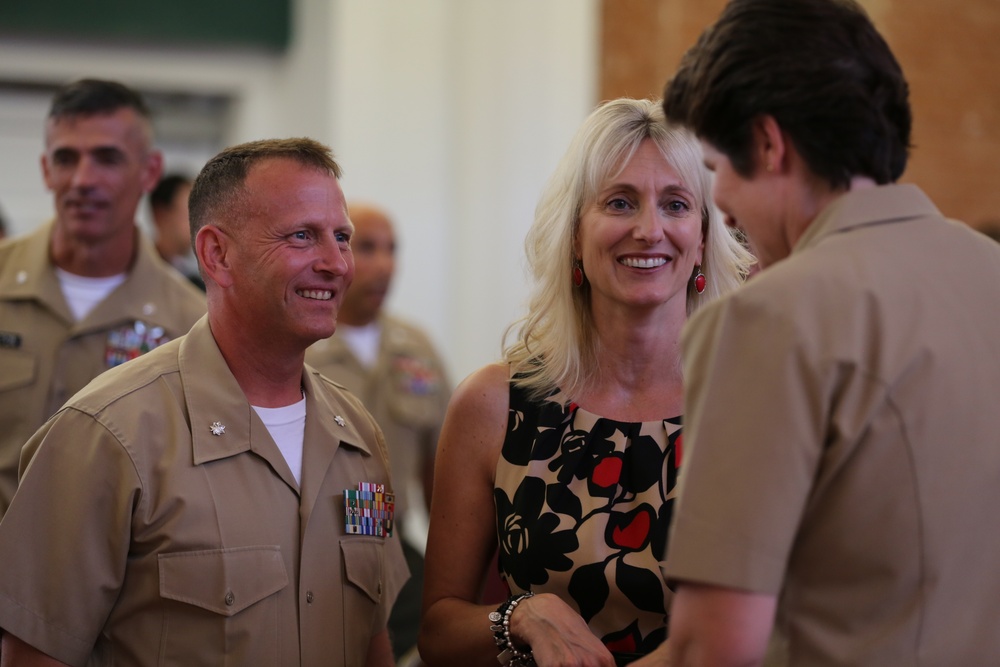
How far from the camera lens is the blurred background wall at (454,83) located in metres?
6.05

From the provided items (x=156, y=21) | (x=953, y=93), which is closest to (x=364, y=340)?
(x=156, y=21)

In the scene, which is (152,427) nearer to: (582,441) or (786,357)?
(582,441)

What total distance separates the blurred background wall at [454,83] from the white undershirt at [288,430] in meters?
3.95

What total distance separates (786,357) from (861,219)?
239 millimetres

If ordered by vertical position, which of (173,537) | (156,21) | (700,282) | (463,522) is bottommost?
(463,522)

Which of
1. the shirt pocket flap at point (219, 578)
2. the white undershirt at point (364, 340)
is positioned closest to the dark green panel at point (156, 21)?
the white undershirt at point (364, 340)

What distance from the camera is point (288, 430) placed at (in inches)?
88.3

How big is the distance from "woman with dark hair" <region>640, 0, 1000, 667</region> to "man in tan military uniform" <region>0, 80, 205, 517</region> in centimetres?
200

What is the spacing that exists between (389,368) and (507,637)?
2549mm

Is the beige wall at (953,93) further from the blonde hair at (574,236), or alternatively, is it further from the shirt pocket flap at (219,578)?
the shirt pocket flap at (219,578)

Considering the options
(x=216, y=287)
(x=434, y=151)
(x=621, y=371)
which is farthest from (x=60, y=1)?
(x=621, y=371)

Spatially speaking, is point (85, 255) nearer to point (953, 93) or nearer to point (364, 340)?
point (364, 340)

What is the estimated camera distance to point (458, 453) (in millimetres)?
2318

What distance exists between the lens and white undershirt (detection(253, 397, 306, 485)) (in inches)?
86.8
